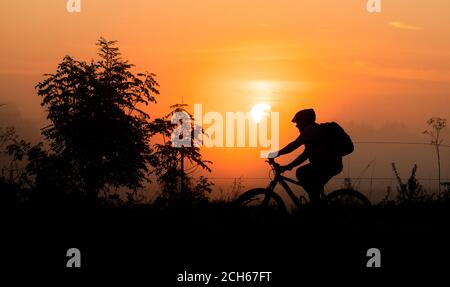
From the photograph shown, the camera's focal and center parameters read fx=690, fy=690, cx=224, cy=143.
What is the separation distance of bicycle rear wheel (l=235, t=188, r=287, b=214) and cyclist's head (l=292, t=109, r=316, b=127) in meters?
1.15

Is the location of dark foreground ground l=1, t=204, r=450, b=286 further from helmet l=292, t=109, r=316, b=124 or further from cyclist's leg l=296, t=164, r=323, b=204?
helmet l=292, t=109, r=316, b=124

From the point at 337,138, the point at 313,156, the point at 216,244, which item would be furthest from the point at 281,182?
the point at 216,244

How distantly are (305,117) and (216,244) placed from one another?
7.15ft

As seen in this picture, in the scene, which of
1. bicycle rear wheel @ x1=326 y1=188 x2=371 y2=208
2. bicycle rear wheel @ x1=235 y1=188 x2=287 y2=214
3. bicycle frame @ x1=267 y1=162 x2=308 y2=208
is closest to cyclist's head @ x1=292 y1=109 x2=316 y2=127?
bicycle frame @ x1=267 y1=162 x2=308 y2=208

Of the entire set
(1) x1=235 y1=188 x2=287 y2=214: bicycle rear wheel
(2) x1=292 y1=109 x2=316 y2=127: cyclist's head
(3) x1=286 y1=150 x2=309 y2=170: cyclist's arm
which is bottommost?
(1) x1=235 y1=188 x2=287 y2=214: bicycle rear wheel

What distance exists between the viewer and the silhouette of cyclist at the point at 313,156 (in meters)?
9.69

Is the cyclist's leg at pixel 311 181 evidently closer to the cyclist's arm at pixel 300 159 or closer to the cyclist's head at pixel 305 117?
the cyclist's arm at pixel 300 159

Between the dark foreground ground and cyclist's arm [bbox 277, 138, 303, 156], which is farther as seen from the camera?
cyclist's arm [bbox 277, 138, 303, 156]

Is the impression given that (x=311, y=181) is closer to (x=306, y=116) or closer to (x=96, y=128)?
(x=306, y=116)

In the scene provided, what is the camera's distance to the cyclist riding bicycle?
9688 millimetres

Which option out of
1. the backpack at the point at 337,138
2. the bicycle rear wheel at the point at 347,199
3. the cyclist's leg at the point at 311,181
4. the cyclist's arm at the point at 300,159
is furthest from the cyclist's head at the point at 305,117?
the bicycle rear wheel at the point at 347,199

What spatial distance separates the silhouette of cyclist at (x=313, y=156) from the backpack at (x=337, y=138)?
0.13 feet
